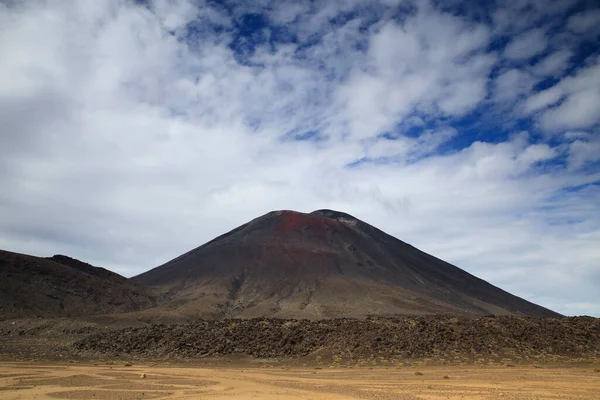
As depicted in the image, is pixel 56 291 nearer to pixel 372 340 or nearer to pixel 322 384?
pixel 372 340

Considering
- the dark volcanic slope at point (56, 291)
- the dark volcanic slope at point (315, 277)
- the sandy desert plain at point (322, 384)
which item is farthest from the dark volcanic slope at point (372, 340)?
the dark volcanic slope at point (315, 277)

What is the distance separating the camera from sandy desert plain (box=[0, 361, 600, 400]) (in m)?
17.8

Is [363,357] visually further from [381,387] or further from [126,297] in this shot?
[126,297]

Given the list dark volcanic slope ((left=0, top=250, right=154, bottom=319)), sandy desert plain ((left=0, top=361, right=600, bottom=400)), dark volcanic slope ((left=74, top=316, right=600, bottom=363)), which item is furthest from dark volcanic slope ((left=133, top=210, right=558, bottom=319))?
sandy desert plain ((left=0, top=361, right=600, bottom=400))

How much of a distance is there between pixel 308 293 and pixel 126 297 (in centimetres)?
3533

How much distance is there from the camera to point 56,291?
80.0m

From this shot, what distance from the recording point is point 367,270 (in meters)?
108

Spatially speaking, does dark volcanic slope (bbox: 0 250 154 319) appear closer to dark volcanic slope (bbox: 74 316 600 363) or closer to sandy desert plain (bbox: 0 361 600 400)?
dark volcanic slope (bbox: 74 316 600 363)

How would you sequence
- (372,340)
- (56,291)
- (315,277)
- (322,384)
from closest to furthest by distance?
(322,384) → (372,340) → (56,291) → (315,277)

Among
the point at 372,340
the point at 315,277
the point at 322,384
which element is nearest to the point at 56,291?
the point at 315,277

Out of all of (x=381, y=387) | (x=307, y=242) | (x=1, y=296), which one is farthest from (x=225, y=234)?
(x=381, y=387)

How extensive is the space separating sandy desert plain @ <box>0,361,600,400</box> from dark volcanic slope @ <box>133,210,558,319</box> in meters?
50.0

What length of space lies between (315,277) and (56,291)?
5054cm

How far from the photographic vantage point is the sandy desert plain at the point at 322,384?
17828 millimetres
